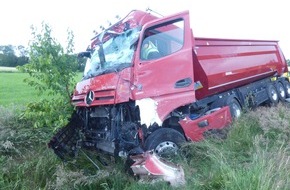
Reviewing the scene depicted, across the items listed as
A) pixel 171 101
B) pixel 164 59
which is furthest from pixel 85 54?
pixel 171 101

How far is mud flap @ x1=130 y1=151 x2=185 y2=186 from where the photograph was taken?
4289mm

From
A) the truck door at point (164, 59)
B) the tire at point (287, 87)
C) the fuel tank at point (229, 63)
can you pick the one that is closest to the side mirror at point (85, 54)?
the truck door at point (164, 59)

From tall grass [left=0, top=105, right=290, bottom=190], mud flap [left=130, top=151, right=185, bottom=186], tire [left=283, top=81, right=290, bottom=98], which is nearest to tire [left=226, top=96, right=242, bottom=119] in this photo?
tall grass [left=0, top=105, right=290, bottom=190]

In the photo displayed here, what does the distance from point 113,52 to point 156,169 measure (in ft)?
7.57

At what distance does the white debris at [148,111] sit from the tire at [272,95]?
5.16 meters

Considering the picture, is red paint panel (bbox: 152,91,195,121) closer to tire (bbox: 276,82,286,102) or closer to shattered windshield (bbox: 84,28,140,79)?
shattered windshield (bbox: 84,28,140,79)

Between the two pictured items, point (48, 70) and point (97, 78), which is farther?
point (48, 70)

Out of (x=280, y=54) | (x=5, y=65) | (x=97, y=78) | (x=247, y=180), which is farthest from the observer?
(x=5, y=65)

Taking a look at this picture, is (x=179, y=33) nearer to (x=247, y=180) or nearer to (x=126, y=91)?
(x=126, y=91)

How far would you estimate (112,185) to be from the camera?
476 cm

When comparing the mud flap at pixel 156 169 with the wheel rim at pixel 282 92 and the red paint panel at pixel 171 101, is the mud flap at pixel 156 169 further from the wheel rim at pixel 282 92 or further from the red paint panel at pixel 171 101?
the wheel rim at pixel 282 92

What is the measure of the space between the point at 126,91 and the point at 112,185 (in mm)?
1452

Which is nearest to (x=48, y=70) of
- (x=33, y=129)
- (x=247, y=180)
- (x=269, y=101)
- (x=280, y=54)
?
(x=33, y=129)

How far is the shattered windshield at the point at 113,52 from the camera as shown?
5133mm
